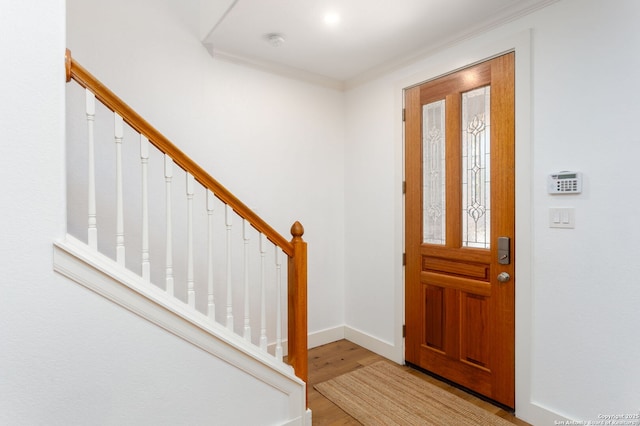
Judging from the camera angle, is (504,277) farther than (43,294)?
Yes

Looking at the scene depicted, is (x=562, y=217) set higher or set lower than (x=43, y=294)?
higher

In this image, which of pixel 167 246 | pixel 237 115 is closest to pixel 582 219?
pixel 167 246

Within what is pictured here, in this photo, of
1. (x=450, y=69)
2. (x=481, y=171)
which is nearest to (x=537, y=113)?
(x=481, y=171)

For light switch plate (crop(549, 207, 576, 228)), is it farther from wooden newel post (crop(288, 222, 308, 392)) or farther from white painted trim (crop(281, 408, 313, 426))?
white painted trim (crop(281, 408, 313, 426))

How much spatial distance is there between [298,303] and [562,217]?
1615 millimetres

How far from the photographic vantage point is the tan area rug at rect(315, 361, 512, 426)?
211 cm

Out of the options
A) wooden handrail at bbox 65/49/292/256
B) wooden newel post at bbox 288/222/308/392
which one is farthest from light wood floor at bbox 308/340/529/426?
wooden handrail at bbox 65/49/292/256

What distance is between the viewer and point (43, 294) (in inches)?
52.4

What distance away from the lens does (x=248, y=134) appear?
284 centimetres

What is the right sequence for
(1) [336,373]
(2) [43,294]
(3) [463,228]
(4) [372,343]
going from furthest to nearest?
(4) [372,343] < (1) [336,373] < (3) [463,228] < (2) [43,294]

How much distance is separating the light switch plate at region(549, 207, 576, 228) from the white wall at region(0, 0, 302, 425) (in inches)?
89.4

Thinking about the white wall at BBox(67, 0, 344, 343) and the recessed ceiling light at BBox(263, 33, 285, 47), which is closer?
the white wall at BBox(67, 0, 344, 343)

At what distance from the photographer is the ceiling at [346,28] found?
6.91 ft

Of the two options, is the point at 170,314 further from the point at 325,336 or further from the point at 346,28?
the point at 346,28
